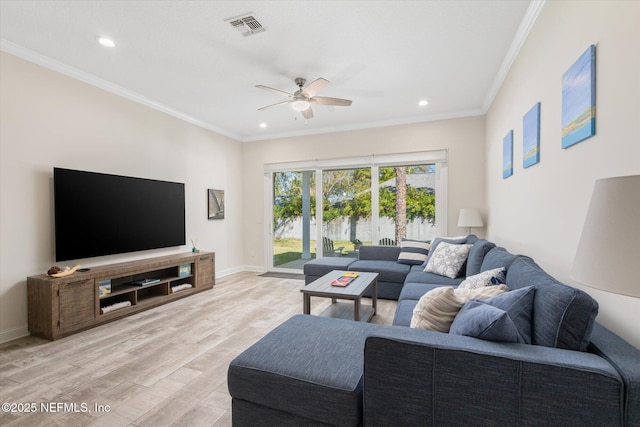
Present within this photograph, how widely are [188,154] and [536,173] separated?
4.73 meters

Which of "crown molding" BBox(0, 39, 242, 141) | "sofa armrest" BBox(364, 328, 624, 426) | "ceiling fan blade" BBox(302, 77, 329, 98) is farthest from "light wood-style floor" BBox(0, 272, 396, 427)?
"crown molding" BBox(0, 39, 242, 141)

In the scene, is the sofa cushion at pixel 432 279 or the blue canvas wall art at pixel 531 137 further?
the sofa cushion at pixel 432 279

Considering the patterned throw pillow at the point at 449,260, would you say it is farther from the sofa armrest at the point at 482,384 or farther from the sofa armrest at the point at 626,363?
the sofa armrest at the point at 482,384

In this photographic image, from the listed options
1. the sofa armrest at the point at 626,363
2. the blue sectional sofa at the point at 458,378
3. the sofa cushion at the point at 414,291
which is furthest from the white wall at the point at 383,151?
the sofa armrest at the point at 626,363

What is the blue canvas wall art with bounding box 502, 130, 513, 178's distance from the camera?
300 cm

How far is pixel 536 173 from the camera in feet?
7.50

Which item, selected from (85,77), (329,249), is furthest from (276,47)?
(329,249)

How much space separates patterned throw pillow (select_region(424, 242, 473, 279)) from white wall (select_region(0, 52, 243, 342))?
3.85 metres

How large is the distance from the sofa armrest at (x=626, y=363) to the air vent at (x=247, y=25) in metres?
A: 2.97

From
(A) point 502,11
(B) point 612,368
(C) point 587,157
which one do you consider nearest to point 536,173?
(C) point 587,157

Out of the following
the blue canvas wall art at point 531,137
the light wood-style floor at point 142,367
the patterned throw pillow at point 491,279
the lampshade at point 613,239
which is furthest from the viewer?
the blue canvas wall art at point 531,137

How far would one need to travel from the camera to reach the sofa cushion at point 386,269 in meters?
3.85

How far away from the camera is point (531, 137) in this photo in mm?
2354

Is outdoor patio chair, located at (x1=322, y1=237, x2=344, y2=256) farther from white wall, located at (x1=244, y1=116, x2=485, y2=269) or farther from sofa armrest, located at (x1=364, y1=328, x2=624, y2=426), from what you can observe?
sofa armrest, located at (x1=364, y1=328, x2=624, y2=426)
